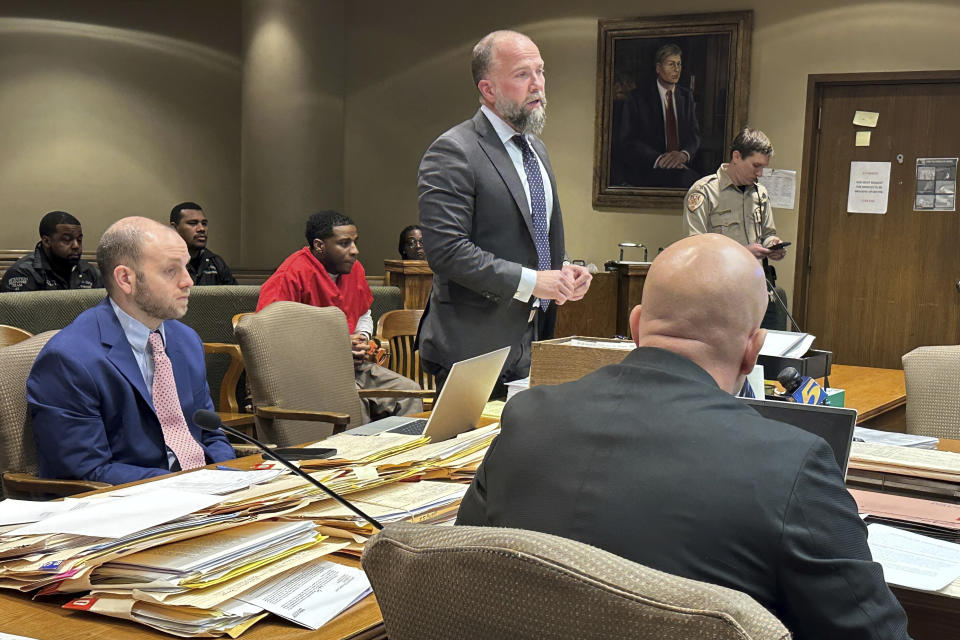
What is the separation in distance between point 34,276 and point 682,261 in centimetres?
492

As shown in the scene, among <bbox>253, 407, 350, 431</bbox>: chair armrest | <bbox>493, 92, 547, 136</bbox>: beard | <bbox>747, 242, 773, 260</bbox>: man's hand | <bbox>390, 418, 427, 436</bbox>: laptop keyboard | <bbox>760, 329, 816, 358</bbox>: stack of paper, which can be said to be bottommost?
<bbox>253, 407, 350, 431</bbox>: chair armrest

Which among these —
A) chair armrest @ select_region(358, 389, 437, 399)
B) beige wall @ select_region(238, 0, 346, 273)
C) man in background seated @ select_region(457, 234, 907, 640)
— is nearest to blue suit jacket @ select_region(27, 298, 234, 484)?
Answer: chair armrest @ select_region(358, 389, 437, 399)

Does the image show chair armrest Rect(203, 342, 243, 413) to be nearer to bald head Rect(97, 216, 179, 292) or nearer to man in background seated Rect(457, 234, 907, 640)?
bald head Rect(97, 216, 179, 292)

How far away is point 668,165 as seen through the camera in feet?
23.2

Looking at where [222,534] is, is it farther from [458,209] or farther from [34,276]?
[34,276]

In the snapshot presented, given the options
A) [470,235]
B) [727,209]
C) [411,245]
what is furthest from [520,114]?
[411,245]

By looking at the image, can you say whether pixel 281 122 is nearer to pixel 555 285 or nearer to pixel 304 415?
pixel 304 415

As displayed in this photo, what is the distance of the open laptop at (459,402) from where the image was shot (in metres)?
2.04

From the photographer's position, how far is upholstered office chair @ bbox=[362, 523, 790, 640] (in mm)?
763

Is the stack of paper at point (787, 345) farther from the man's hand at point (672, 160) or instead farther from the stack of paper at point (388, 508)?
the man's hand at point (672, 160)

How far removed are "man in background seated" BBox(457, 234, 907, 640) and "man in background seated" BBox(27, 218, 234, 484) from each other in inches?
50.8

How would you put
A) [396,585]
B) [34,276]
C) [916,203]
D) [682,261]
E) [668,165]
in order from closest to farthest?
[396,585] → [682,261] → [34,276] → [916,203] → [668,165]

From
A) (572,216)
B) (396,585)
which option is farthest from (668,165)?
(396,585)

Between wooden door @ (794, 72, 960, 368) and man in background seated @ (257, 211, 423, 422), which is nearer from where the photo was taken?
man in background seated @ (257, 211, 423, 422)
